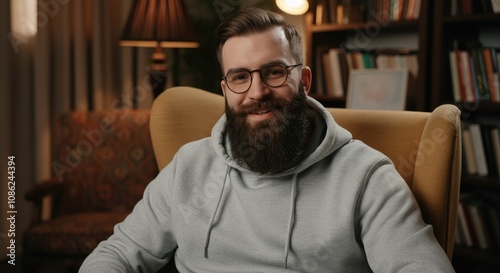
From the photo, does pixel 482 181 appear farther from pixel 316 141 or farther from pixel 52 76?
pixel 52 76

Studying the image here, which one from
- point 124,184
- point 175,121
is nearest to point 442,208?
point 175,121

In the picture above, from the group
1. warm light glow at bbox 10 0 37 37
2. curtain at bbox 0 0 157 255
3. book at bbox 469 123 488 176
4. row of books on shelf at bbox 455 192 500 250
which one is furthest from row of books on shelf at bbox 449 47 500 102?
warm light glow at bbox 10 0 37 37

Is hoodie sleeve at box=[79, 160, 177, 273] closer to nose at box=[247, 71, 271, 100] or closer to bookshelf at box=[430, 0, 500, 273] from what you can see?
nose at box=[247, 71, 271, 100]

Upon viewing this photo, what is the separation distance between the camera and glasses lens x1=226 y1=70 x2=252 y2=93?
4.58 feet

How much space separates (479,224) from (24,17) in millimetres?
2592

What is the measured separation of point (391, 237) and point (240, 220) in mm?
393

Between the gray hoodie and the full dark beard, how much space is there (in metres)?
0.03

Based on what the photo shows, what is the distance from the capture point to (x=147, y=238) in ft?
4.90

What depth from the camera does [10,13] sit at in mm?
2928

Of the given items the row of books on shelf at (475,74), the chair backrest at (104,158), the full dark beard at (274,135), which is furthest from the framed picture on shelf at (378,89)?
the full dark beard at (274,135)

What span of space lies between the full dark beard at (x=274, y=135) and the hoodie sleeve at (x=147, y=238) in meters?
0.24

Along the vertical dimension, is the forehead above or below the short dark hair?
below

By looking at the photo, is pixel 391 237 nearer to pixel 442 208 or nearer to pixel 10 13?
pixel 442 208

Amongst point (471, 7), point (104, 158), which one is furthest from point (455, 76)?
point (104, 158)
